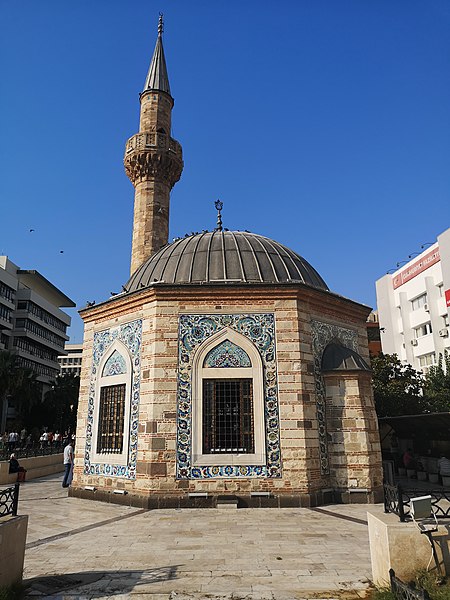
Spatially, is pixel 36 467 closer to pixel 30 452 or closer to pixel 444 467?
pixel 30 452

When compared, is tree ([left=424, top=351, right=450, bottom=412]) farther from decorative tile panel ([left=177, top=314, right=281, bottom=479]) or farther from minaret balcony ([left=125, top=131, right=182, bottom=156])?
minaret balcony ([left=125, top=131, right=182, bottom=156])

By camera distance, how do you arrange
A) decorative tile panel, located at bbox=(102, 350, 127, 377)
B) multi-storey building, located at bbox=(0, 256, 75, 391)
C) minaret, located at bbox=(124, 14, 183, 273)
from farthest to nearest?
multi-storey building, located at bbox=(0, 256, 75, 391) → minaret, located at bbox=(124, 14, 183, 273) → decorative tile panel, located at bbox=(102, 350, 127, 377)

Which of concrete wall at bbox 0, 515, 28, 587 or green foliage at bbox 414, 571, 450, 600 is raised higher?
concrete wall at bbox 0, 515, 28, 587

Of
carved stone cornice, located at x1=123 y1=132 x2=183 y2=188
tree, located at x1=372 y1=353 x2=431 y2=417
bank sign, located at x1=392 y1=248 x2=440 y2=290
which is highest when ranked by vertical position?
bank sign, located at x1=392 y1=248 x2=440 y2=290

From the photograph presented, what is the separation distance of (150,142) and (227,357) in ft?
39.5

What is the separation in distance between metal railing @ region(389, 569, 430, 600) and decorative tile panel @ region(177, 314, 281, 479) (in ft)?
20.2

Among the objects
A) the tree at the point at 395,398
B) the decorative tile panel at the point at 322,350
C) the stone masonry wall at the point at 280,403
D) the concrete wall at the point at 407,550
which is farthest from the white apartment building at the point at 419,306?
the concrete wall at the point at 407,550

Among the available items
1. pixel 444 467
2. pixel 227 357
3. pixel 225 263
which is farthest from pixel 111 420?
pixel 444 467

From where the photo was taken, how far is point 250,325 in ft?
39.1

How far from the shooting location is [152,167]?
19.6m

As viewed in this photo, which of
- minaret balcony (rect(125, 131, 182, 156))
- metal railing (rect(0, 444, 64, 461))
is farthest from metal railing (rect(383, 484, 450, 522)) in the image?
minaret balcony (rect(125, 131, 182, 156))

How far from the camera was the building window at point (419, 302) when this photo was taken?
36.7 metres

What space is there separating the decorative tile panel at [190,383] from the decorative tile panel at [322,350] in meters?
1.28

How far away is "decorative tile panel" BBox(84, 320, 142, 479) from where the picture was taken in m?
11.5
